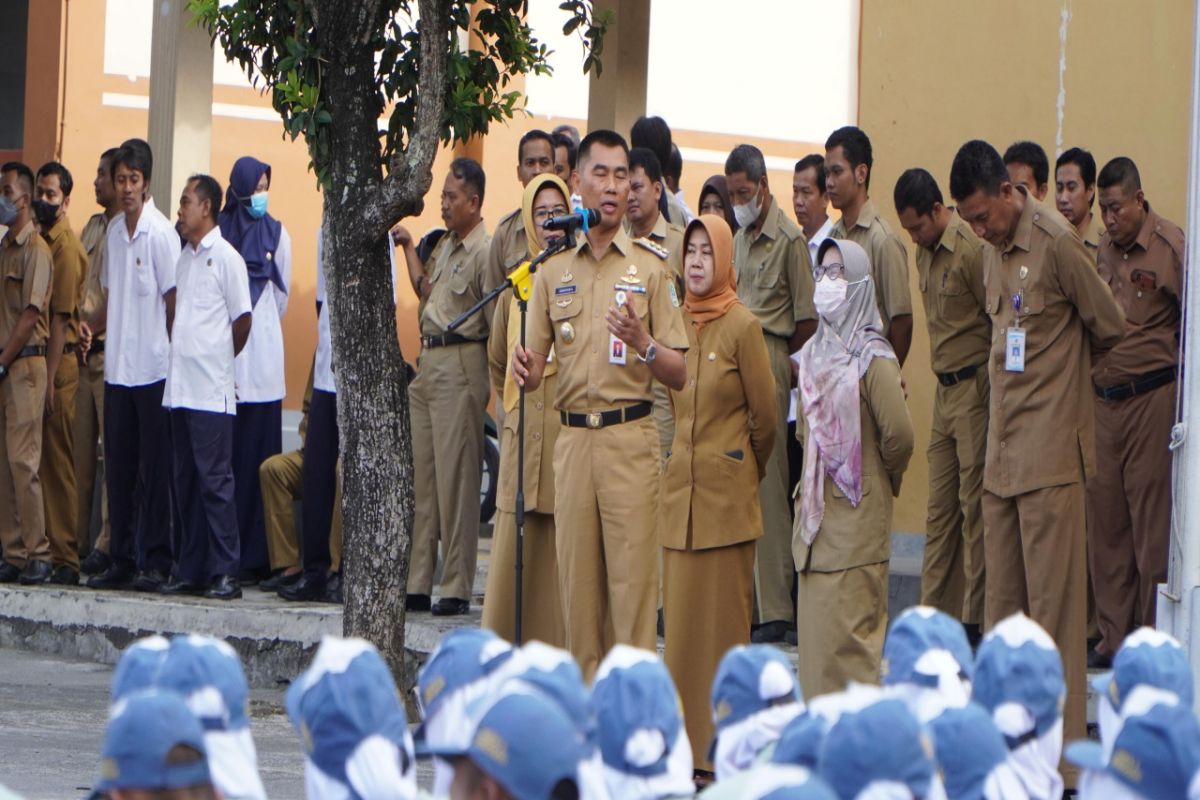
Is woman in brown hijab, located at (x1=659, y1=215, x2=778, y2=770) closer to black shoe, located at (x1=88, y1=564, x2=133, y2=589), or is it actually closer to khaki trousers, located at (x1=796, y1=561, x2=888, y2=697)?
khaki trousers, located at (x1=796, y1=561, x2=888, y2=697)

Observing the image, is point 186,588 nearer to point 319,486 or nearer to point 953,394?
point 319,486

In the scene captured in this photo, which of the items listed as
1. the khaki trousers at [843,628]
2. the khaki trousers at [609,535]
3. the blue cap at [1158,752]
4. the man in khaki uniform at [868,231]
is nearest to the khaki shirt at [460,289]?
the man in khaki uniform at [868,231]

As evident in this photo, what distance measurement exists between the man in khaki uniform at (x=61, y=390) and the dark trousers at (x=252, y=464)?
958mm

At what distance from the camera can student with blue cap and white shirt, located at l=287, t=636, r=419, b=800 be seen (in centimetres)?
338

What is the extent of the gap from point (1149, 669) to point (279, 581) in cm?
669

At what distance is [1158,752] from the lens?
3498mm

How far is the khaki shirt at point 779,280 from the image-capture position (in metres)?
8.72

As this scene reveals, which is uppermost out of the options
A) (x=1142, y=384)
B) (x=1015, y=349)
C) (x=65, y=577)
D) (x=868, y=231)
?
(x=868, y=231)

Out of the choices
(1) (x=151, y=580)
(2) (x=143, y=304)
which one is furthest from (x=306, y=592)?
(2) (x=143, y=304)

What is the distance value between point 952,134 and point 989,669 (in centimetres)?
593

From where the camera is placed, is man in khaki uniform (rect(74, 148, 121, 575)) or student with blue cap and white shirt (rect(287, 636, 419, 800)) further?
man in khaki uniform (rect(74, 148, 121, 575))

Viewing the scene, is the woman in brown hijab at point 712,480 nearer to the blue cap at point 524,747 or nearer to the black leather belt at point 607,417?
the black leather belt at point 607,417

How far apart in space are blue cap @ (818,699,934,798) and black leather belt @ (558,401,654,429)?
3893 millimetres

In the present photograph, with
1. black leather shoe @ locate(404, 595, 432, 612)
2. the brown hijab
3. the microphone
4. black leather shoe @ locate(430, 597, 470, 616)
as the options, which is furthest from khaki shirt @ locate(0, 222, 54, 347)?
the brown hijab
